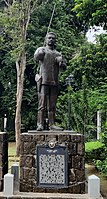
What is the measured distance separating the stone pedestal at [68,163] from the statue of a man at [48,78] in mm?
389

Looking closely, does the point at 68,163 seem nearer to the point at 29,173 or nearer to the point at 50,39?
the point at 29,173

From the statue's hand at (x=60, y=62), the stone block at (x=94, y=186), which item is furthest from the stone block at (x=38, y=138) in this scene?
the statue's hand at (x=60, y=62)

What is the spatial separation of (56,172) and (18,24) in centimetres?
973

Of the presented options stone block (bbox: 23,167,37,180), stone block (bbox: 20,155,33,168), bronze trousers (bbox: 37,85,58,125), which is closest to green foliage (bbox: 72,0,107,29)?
Answer: bronze trousers (bbox: 37,85,58,125)

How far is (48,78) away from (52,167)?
A: 1.70m

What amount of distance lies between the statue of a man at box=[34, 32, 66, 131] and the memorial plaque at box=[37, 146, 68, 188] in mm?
553

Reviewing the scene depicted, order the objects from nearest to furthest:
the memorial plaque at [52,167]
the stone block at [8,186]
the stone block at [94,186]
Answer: the stone block at [94,186] < the stone block at [8,186] < the memorial plaque at [52,167]

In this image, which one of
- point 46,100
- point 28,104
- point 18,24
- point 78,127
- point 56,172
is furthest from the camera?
point 28,104

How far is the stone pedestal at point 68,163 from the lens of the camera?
611cm

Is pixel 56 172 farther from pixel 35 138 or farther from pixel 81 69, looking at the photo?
pixel 81 69

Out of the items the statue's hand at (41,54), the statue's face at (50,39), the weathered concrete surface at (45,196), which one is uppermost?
the statue's face at (50,39)

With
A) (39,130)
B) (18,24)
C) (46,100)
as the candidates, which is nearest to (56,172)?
(39,130)

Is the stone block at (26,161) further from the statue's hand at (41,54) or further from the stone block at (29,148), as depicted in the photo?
the statue's hand at (41,54)

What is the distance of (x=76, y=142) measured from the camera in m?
6.15
